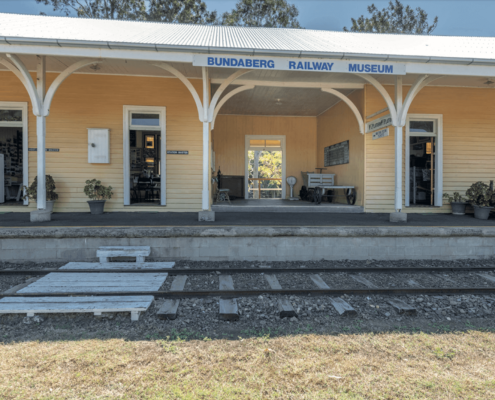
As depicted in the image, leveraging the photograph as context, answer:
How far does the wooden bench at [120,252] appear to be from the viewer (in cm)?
498

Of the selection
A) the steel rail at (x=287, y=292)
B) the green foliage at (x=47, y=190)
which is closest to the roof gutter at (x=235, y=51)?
the green foliage at (x=47, y=190)

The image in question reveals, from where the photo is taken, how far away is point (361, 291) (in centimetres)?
383

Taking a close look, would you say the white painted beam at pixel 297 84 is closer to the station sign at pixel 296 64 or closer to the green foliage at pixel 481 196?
the station sign at pixel 296 64

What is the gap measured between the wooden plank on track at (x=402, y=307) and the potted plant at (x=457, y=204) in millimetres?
5871

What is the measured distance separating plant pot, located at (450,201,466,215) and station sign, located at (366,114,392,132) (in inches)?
111

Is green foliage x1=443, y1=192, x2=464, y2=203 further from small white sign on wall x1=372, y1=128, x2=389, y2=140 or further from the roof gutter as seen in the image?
the roof gutter

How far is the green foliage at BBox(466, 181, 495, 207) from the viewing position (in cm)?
732

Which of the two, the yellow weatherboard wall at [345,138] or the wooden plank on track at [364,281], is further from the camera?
the yellow weatherboard wall at [345,138]

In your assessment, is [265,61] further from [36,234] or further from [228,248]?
[36,234]

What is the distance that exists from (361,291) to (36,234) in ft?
15.6

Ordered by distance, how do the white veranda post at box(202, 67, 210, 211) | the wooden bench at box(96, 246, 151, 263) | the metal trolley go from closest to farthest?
1. the wooden bench at box(96, 246, 151, 263)
2. the white veranda post at box(202, 67, 210, 211)
3. the metal trolley

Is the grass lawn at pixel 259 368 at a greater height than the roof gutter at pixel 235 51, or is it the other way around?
the roof gutter at pixel 235 51

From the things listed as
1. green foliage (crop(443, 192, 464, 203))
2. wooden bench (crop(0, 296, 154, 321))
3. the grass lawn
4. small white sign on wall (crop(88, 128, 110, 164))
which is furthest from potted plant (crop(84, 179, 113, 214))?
green foliage (crop(443, 192, 464, 203))

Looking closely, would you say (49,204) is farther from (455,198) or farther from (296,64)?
(455,198)
